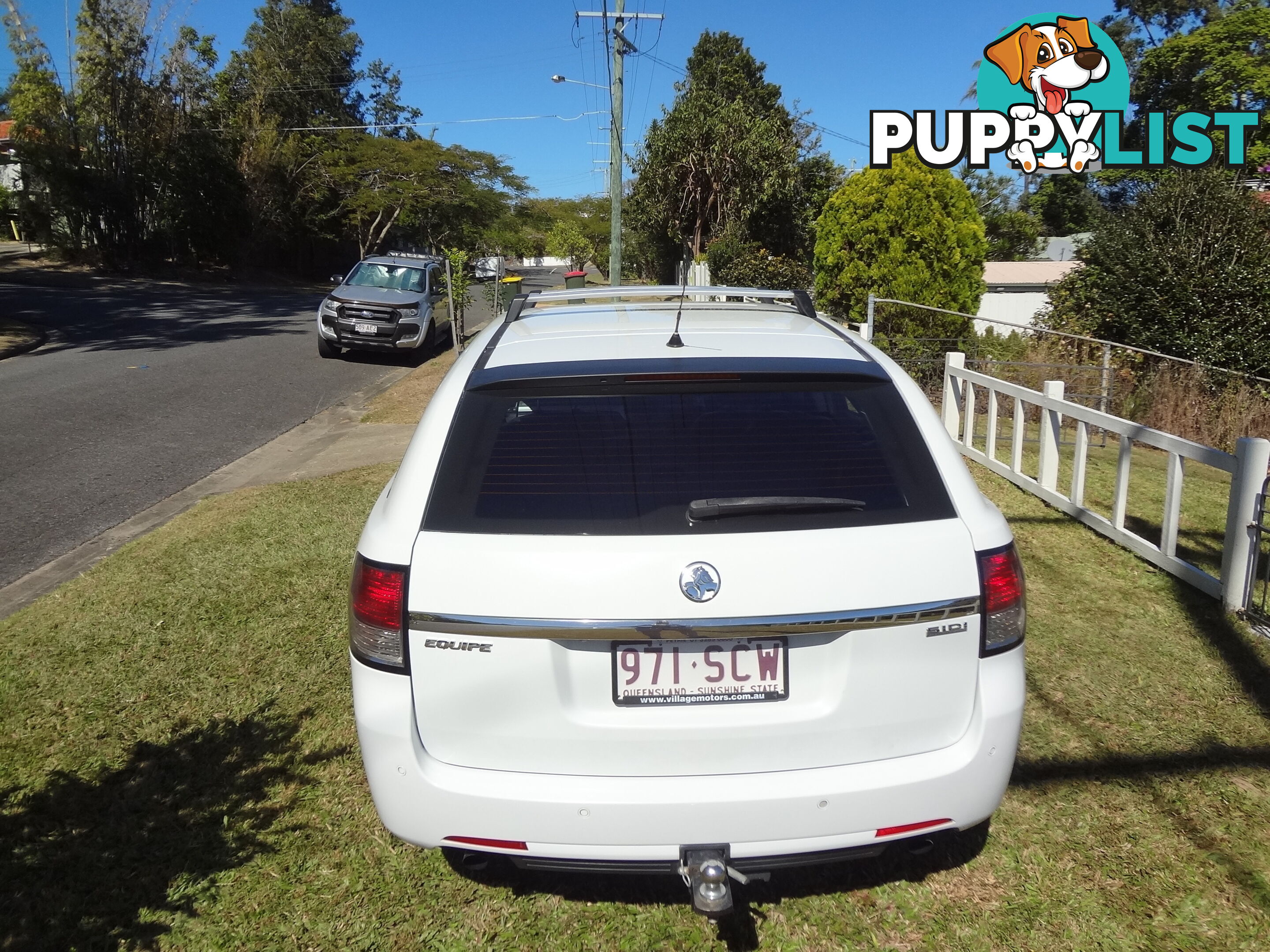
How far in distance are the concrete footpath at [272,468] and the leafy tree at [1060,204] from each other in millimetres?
39522

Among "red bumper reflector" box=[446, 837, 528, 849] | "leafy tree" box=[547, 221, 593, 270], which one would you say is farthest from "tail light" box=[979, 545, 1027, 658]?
"leafy tree" box=[547, 221, 593, 270]

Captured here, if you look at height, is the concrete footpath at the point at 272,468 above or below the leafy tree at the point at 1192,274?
below

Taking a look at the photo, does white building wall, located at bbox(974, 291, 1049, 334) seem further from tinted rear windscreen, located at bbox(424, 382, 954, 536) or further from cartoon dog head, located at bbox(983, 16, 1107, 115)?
tinted rear windscreen, located at bbox(424, 382, 954, 536)

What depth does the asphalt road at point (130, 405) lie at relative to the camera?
754 centimetres

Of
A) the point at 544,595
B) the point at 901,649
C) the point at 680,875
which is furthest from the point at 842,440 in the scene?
the point at 680,875

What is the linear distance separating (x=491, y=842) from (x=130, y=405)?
10.7 metres

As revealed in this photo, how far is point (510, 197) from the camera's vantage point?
194 feet

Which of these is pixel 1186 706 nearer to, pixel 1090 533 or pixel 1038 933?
pixel 1038 933

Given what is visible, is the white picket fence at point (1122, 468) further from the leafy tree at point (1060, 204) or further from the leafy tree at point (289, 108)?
the leafy tree at point (289, 108)

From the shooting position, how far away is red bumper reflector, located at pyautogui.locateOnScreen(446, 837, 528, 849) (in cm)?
250

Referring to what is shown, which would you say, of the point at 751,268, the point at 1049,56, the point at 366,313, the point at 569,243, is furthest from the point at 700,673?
the point at 569,243

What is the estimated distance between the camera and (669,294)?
440 cm

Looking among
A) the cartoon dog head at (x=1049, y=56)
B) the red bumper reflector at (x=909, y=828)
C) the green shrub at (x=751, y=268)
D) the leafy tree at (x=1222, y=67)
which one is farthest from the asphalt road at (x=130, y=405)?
the leafy tree at (x=1222, y=67)

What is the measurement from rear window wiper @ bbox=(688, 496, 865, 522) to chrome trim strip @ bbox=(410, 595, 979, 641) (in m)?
0.26
